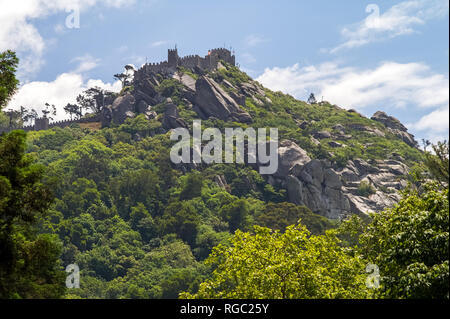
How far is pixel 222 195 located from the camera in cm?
11831

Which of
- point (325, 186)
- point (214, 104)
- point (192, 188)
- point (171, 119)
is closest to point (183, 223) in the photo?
point (192, 188)

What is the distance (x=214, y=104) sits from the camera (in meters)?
141

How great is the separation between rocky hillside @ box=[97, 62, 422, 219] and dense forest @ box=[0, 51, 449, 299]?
860 mm

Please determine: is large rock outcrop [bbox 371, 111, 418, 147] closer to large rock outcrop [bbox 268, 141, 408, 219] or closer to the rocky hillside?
the rocky hillside

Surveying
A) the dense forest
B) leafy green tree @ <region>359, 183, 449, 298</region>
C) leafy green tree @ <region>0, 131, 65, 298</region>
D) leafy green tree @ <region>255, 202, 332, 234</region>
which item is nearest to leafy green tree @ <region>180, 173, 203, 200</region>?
the dense forest

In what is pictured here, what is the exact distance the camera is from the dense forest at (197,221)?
2328 cm

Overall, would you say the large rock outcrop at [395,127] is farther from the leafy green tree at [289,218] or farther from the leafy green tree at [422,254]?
the leafy green tree at [422,254]

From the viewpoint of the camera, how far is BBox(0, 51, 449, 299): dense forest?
23281mm

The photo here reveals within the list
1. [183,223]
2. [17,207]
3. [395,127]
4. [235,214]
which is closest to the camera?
[17,207]

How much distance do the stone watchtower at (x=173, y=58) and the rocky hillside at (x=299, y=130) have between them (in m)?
3.48

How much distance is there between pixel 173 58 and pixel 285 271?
145 meters

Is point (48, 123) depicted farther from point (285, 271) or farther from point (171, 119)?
point (285, 271)
